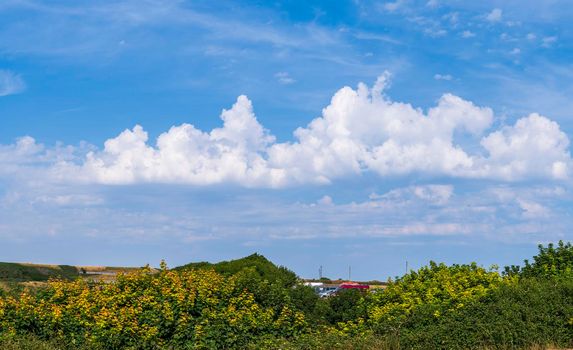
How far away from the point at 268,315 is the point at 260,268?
5.15 meters

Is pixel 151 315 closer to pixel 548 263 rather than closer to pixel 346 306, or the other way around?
pixel 346 306

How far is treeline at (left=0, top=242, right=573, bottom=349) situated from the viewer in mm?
12859

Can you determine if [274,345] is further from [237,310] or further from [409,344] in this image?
[409,344]

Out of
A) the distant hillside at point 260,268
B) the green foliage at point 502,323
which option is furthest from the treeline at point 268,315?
the distant hillside at point 260,268

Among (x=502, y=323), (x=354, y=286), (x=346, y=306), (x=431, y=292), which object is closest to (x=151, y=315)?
(x=346, y=306)

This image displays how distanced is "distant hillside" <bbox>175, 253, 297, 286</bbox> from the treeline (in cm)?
177

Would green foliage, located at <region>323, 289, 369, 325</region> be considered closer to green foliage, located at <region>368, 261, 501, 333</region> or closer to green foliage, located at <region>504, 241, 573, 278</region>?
green foliage, located at <region>368, 261, 501, 333</region>

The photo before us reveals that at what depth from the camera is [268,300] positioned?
15.2 m

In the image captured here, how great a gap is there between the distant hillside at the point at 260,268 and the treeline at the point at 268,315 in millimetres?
1770

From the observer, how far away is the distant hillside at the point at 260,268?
733 inches

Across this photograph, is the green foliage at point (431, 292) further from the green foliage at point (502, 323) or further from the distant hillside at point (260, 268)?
the distant hillside at point (260, 268)

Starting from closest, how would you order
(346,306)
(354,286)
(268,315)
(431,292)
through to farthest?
1. (268,315)
2. (431,292)
3. (346,306)
4. (354,286)

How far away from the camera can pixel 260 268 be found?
63.6 feet

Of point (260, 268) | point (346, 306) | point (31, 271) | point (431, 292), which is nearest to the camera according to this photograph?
point (431, 292)
